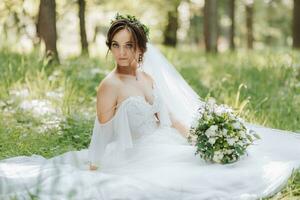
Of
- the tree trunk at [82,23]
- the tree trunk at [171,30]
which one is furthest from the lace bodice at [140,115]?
the tree trunk at [171,30]

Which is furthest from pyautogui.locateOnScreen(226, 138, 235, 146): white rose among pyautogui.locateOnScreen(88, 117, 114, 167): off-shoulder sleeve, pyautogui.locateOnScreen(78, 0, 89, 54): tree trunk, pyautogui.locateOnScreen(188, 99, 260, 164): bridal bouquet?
pyautogui.locateOnScreen(78, 0, 89, 54): tree trunk

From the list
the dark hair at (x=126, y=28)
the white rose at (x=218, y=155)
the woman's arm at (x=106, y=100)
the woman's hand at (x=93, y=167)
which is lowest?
the woman's hand at (x=93, y=167)

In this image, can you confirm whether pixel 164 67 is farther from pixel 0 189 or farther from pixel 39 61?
pixel 39 61

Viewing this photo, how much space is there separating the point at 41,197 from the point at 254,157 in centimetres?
178

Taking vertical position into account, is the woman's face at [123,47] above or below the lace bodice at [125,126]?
above

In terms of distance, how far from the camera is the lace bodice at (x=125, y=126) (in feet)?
15.4

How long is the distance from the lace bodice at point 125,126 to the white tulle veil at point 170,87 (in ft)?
2.34

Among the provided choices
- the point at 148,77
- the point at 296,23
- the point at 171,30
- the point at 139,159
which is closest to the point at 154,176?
the point at 139,159

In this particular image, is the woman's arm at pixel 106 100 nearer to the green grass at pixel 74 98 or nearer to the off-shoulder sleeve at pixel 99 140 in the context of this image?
the off-shoulder sleeve at pixel 99 140

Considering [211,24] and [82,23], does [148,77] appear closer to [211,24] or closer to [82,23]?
[82,23]

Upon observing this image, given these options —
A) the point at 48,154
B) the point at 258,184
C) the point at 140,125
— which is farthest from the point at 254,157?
the point at 48,154

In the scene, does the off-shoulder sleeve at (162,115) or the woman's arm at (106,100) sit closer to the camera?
the woman's arm at (106,100)

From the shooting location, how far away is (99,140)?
4766 mm

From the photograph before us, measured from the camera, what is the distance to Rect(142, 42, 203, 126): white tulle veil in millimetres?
5632
